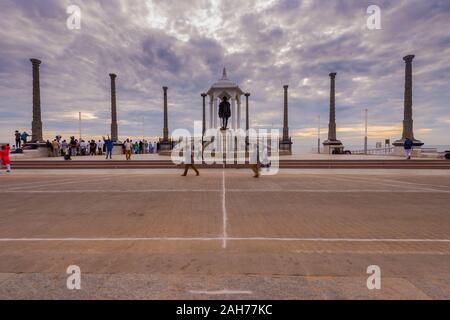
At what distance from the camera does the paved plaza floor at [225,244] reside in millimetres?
2891

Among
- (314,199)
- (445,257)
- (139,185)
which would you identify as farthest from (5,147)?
(445,257)

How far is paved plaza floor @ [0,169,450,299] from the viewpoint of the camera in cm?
289

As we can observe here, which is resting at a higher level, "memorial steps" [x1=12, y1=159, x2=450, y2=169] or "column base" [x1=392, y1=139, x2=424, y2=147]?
"column base" [x1=392, y1=139, x2=424, y2=147]

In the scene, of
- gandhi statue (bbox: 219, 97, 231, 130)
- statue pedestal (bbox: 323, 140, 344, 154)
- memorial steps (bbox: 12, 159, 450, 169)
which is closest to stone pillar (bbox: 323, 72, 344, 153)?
statue pedestal (bbox: 323, 140, 344, 154)

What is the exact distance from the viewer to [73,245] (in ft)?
14.3

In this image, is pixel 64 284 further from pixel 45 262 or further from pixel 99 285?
pixel 45 262

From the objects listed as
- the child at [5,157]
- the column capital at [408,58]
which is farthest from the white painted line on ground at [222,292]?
the column capital at [408,58]

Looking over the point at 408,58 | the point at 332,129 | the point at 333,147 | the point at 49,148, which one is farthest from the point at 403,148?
the point at 49,148

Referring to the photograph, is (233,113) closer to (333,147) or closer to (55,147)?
(333,147)

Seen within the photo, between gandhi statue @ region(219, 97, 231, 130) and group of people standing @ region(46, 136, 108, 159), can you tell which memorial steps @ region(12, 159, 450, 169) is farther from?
gandhi statue @ region(219, 97, 231, 130)

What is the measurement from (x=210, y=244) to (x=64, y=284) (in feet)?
7.09

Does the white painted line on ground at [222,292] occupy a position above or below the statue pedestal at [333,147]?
below

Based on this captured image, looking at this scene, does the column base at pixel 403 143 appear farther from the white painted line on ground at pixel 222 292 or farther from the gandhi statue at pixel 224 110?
the white painted line on ground at pixel 222 292

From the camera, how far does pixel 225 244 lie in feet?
14.4
